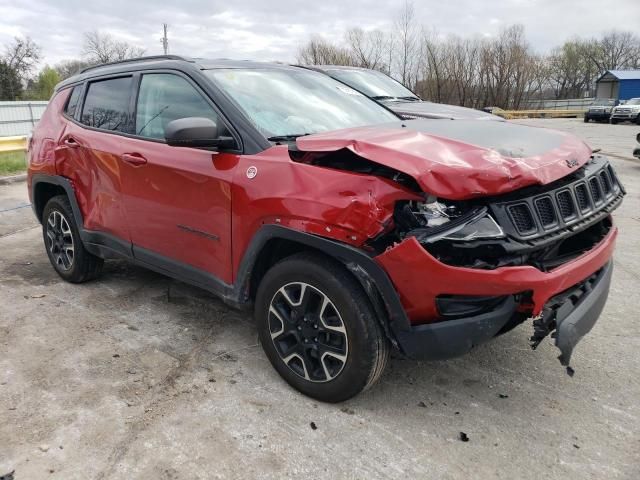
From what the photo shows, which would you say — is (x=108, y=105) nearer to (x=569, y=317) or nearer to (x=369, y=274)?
(x=369, y=274)

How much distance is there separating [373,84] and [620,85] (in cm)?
4851

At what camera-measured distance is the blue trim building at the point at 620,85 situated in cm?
4788

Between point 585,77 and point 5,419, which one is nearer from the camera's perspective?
point 5,419

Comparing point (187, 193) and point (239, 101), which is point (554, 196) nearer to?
point (239, 101)

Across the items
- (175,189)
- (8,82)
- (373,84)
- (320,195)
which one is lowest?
(175,189)

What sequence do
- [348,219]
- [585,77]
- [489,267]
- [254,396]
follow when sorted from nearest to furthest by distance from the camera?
[489,267], [348,219], [254,396], [585,77]

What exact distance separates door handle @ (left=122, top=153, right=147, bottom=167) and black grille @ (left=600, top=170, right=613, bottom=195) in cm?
277

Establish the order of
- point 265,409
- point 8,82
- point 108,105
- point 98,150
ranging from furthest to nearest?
point 8,82
point 108,105
point 98,150
point 265,409

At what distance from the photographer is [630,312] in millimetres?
4004

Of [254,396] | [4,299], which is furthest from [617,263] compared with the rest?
[4,299]

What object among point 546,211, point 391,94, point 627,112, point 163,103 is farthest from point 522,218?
point 627,112

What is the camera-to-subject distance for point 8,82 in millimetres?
38031

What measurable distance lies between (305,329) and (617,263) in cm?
369

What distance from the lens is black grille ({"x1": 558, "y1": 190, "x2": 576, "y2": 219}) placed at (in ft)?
8.45
